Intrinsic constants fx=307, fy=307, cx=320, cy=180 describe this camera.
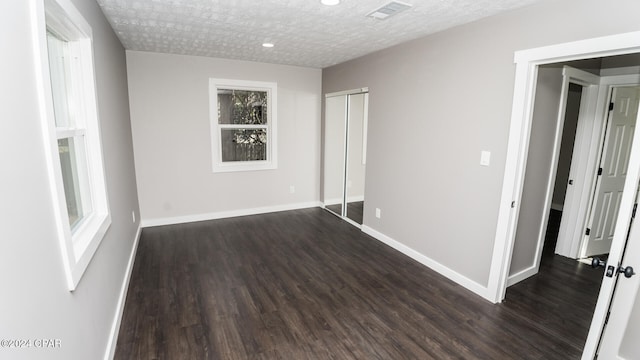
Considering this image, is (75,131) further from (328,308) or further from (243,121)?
(243,121)

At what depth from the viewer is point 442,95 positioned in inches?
126

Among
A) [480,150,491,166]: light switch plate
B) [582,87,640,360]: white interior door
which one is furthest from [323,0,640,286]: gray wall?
[582,87,640,360]: white interior door

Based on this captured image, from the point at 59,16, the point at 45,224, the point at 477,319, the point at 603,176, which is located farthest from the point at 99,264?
the point at 603,176

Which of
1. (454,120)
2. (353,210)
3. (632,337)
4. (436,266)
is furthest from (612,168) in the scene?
(353,210)

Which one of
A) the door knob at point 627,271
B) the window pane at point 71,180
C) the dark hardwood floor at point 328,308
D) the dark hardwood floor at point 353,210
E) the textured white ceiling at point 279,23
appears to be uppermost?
the textured white ceiling at point 279,23

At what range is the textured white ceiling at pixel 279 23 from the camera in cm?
251

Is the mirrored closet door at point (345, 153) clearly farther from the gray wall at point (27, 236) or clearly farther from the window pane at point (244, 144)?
the gray wall at point (27, 236)

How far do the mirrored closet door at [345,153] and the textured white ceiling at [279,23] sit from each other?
3.97ft

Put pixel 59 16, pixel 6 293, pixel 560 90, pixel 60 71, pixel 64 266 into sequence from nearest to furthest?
pixel 6 293
pixel 64 266
pixel 59 16
pixel 60 71
pixel 560 90

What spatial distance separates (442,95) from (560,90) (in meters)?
1.08

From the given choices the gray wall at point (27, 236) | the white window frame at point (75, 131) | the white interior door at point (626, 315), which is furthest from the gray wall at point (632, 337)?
the white window frame at point (75, 131)

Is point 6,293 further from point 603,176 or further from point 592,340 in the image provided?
point 603,176

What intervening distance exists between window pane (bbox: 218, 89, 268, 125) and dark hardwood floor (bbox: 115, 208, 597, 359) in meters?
2.13

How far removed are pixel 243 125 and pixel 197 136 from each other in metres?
0.77
